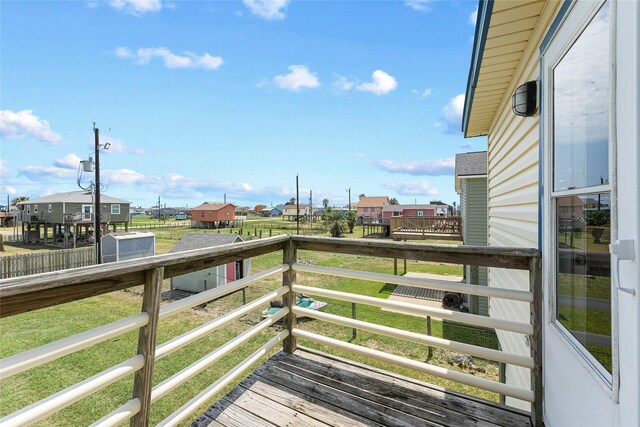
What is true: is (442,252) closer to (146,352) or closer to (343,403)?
(343,403)

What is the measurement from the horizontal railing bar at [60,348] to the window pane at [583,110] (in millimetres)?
2090

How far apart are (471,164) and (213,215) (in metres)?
43.6

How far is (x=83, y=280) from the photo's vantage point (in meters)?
1.18

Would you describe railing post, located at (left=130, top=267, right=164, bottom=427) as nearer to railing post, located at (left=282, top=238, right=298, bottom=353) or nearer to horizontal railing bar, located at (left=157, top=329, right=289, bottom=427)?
horizontal railing bar, located at (left=157, top=329, right=289, bottom=427)

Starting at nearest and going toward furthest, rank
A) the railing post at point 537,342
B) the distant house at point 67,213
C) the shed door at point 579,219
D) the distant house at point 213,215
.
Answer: the shed door at point 579,219 → the railing post at point 537,342 → the distant house at point 67,213 → the distant house at point 213,215

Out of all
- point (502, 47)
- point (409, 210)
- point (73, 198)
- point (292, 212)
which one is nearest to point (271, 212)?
point (292, 212)

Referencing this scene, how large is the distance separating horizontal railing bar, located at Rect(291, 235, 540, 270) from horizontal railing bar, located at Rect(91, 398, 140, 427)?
60.5 inches

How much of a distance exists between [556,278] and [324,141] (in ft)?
103

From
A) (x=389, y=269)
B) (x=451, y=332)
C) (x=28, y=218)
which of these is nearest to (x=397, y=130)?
(x=389, y=269)

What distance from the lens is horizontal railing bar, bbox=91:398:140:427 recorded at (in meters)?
1.27

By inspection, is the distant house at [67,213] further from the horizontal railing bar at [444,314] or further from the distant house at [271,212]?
the distant house at [271,212]

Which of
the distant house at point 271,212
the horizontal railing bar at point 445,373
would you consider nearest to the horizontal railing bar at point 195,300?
the horizontal railing bar at point 445,373

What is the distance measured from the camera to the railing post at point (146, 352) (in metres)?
1.44

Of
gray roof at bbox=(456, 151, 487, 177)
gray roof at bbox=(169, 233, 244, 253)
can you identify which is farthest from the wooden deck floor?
gray roof at bbox=(169, 233, 244, 253)
